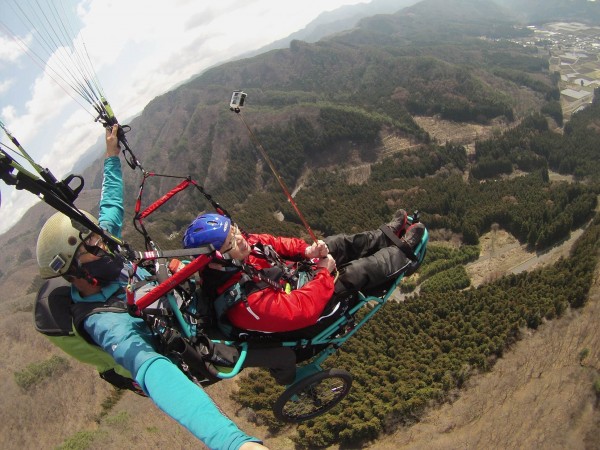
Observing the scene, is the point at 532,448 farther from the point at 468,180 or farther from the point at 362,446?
the point at 468,180

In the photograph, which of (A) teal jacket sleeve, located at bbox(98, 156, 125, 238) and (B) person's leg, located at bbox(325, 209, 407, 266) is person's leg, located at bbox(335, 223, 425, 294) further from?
(A) teal jacket sleeve, located at bbox(98, 156, 125, 238)

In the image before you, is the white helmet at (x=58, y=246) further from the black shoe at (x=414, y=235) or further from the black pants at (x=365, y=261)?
the black shoe at (x=414, y=235)

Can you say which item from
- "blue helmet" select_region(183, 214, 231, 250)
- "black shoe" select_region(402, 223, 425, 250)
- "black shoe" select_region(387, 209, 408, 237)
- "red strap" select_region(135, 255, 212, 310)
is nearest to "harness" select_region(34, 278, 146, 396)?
"red strap" select_region(135, 255, 212, 310)

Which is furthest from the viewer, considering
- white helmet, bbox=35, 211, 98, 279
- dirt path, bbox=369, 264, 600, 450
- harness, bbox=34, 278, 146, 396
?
dirt path, bbox=369, 264, 600, 450

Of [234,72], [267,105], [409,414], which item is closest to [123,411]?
[409,414]

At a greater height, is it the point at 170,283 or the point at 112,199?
the point at 112,199

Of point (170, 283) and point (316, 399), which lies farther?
point (316, 399)

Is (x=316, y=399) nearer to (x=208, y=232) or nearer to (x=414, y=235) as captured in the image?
(x=414, y=235)

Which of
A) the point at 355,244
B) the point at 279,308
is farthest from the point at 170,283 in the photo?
the point at 355,244
